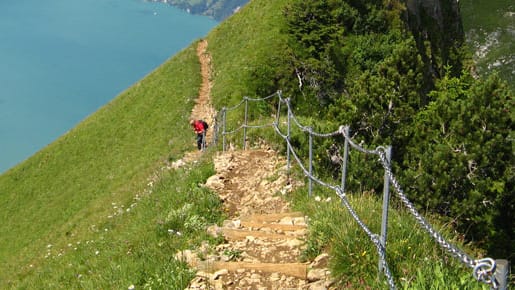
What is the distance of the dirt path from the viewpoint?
7.04 meters

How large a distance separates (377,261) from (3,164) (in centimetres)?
12504

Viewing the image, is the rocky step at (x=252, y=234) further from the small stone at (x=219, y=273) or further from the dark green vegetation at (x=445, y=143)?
the dark green vegetation at (x=445, y=143)

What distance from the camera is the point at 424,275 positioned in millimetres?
5605

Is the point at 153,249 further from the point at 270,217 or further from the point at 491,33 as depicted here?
the point at 491,33

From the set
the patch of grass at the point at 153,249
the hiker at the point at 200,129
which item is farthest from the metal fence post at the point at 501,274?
the hiker at the point at 200,129

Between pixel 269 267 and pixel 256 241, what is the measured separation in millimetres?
1287

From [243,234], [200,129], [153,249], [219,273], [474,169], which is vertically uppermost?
[200,129]

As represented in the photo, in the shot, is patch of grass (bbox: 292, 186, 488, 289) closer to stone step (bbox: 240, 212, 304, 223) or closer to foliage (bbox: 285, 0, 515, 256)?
stone step (bbox: 240, 212, 304, 223)

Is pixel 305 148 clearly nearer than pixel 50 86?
Yes

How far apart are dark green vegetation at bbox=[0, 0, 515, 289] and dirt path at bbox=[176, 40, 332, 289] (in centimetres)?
38

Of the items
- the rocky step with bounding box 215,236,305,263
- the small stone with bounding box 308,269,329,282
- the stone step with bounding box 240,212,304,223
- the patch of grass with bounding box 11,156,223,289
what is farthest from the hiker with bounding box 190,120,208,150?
the small stone with bounding box 308,269,329,282

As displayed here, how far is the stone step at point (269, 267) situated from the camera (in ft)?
23.0

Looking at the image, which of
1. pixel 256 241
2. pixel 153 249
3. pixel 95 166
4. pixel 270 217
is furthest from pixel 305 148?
pixel 95 166

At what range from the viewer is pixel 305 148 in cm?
1436
